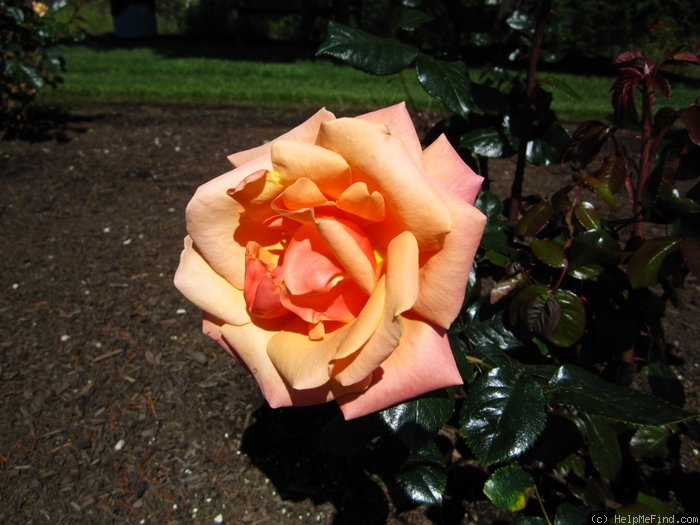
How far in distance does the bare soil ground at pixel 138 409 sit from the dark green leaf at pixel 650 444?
262 mm

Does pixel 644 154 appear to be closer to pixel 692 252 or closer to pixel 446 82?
pixel 692 252

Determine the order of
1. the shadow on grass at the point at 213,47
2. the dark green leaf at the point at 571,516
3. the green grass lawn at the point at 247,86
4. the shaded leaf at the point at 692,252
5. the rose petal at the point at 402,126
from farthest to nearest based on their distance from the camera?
1. the shadow on grass at the point at 213,47
2. the green grass lawn at the point at 247,86
3. the dark green leaf at the point at 571,516
4. the shaded leaf at the point at 692,252
5. the rose petal at the point at 402,126

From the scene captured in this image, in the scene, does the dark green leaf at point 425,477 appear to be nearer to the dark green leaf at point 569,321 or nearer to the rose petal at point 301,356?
the dark green leaf at point 569,321

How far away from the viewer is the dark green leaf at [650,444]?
3.86 ft

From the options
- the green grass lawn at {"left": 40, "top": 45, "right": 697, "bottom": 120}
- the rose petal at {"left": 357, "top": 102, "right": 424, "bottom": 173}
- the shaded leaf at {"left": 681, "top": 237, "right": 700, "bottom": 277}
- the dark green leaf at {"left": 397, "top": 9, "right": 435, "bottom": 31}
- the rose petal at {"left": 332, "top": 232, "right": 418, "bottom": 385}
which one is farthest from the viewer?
the green grass lawn at {"left": 40, "top": 45, "right": 697, "bottom": 120}

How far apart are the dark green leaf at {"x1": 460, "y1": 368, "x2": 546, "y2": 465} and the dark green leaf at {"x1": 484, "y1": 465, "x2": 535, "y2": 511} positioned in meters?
0.28

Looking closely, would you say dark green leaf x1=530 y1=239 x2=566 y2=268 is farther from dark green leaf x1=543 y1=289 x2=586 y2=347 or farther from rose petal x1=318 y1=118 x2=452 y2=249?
rose petal x1=318 y1=118 x2=452 y2=249

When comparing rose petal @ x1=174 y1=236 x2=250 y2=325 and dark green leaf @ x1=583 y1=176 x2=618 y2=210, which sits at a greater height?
dark green leaf @ x1=583 y1=176 x2=618 y2=210

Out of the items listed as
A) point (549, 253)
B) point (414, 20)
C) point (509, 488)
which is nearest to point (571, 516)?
point (509, 488)

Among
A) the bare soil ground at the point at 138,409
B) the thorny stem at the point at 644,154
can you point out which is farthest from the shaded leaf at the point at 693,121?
the bare soil ground at the point at 138,409

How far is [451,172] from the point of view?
770 mm

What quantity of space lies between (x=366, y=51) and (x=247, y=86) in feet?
16.4

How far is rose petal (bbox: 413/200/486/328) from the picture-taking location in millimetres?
672

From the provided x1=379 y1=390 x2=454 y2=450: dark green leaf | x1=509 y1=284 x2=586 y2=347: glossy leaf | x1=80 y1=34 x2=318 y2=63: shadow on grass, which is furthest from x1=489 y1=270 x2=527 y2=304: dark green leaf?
x1=80 y1=34 x2=318 y2=63: shadow on grass
